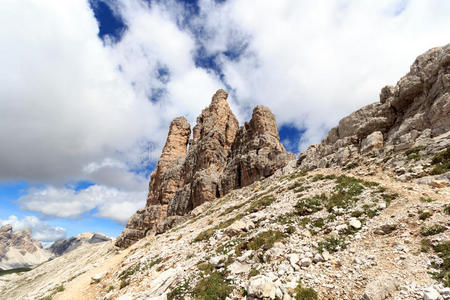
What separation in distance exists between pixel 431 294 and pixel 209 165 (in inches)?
2223

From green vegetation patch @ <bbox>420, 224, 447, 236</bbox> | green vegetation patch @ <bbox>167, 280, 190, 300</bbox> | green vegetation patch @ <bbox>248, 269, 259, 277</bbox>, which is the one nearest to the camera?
green vegetation patch @ <bbox>420, 224, 447, 236</bbox>

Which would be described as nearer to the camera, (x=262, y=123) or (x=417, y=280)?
(x=417, y=280)

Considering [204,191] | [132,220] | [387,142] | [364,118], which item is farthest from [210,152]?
[387,142]

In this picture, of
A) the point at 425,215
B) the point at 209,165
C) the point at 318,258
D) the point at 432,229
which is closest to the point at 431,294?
the point at 318,258

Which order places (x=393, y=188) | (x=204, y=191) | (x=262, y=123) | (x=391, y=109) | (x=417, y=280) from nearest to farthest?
(x=417, y=280), (x=393, y=188), (x=391, y=109), (x=204, y=191), (x=262, y=123)

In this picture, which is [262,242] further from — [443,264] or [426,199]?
[426,199]

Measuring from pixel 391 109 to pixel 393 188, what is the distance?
63.1ft

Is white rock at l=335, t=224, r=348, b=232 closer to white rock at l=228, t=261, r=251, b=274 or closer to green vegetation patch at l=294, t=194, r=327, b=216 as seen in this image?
green vegetation patch at l=294, t=194, r=327, b=216

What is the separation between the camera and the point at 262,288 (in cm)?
954

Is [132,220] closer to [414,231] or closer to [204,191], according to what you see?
[204,191]

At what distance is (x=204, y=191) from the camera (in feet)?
176

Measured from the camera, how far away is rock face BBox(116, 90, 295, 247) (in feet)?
168

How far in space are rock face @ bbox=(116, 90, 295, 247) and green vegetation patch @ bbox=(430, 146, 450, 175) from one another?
2807cm

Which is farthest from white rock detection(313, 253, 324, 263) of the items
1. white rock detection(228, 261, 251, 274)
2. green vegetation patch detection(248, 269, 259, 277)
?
white rock detection(228, 261, 251, 274)
